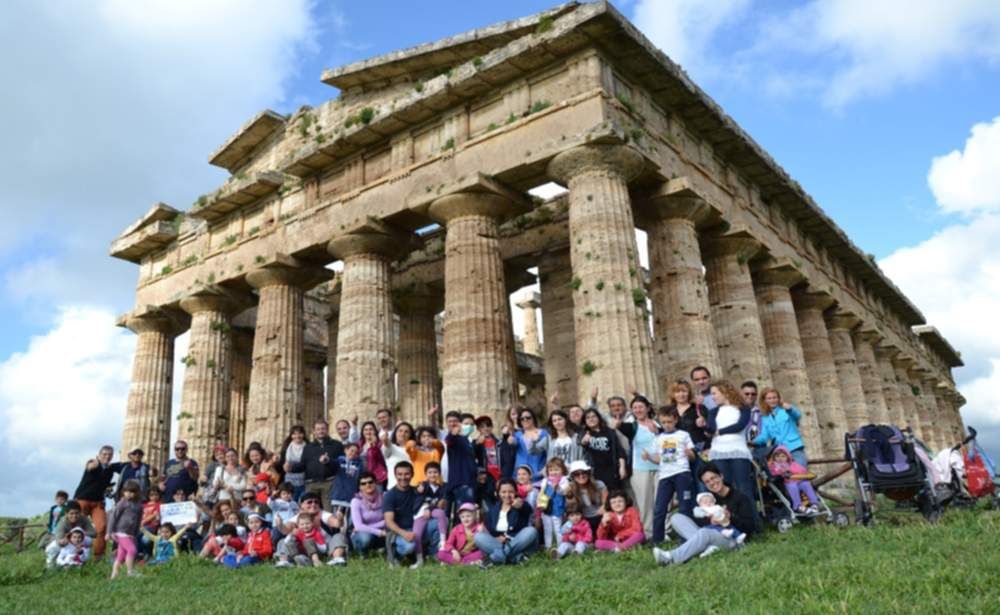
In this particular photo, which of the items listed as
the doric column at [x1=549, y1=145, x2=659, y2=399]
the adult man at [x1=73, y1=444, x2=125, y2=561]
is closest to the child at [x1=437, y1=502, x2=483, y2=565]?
the doric column at [x1=549, y1=145, x2=659, y2=399]

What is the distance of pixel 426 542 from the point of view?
34.0ft

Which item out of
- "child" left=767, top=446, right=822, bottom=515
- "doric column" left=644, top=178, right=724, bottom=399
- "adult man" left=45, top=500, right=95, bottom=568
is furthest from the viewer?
"doric column" left=644, top=178, right=724, bottom=399

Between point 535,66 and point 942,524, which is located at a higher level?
point 535,66

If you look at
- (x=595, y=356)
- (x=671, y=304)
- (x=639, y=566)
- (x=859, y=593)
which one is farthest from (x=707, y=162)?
(x=859, y=593)

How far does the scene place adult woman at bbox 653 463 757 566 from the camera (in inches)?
309

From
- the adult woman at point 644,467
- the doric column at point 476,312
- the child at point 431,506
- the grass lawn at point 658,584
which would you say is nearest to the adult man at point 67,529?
the grass lawn at point 658,584

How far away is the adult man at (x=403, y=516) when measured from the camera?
10.2 m

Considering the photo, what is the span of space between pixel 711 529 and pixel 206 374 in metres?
18.7

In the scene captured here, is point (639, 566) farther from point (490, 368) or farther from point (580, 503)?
point (490, 368)

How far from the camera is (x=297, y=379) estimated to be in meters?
20.9

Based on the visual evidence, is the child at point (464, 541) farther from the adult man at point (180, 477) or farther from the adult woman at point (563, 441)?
the adult man at point (180, 477)

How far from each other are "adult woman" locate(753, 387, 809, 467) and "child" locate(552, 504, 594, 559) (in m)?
2.75

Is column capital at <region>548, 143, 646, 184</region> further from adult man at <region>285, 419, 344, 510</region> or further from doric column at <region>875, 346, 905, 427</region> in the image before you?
doric column at <region>875, 346, 905, 427</region>

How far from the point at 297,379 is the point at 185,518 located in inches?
310
